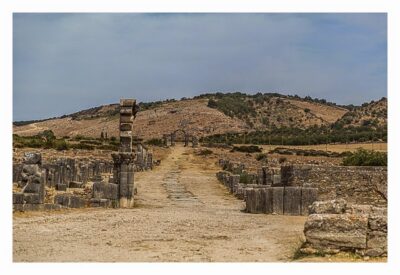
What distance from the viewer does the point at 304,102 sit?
133500 millimetres

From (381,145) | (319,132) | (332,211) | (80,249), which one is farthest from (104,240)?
(319,132)

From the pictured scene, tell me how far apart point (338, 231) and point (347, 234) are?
0.49 feet

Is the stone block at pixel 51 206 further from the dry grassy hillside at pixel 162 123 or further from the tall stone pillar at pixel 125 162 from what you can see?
the dry grassy hillside at pixel 162 123

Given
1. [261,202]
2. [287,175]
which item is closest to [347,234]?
[261,202]

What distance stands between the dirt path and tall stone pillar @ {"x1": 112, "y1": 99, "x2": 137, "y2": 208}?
1.96 ft

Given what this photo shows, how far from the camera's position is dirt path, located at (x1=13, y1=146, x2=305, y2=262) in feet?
32.4

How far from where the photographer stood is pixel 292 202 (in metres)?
17.0

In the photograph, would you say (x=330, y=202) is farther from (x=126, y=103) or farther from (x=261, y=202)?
(x=126, y=103)

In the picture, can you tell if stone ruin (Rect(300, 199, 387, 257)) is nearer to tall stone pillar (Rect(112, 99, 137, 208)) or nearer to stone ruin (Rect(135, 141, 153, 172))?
tall stone pillar (Rect(112, 99, 137, 208))

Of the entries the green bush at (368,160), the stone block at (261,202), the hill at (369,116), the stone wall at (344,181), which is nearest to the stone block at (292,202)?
the stone block at (261,202)

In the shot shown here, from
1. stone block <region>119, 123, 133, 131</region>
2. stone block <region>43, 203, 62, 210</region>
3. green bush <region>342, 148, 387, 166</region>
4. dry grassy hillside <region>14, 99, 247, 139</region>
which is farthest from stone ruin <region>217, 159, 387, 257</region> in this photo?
dry grassy hillside <region>14, 99, 247, 139</region>

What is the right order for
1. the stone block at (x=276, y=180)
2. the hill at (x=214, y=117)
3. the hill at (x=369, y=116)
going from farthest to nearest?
the hill at (x=214, y=117) → the hill at (x=369, y=116) → the stone block at (x=276, y=180)

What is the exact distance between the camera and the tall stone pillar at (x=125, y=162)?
60.2 feet

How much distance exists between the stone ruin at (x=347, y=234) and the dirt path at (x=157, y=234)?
0.54 m
